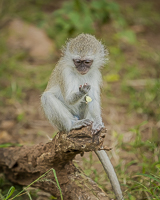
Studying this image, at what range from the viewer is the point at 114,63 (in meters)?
10.3

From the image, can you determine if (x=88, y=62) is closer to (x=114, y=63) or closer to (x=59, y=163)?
(x=59, y=163)

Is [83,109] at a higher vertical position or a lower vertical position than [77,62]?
lower

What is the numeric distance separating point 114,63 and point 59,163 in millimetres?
6105

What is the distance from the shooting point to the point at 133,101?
27.2 feet

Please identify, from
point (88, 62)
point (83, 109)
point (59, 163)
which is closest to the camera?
point (59, 163)

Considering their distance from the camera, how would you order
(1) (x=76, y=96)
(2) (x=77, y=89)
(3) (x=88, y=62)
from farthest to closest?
(2) (x=77, y=89), (3) (x=88, y=62), (1) (x=76, y=96)

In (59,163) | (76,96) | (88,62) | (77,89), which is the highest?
(88,62)

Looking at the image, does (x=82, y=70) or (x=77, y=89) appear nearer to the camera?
(x=82, y=70)

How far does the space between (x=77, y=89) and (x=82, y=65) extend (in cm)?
45

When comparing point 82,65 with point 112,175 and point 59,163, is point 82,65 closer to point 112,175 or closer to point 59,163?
point 59,163

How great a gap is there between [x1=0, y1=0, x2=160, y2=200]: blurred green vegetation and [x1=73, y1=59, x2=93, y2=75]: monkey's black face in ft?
5.63

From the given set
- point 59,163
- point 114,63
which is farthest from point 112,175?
point 114,63

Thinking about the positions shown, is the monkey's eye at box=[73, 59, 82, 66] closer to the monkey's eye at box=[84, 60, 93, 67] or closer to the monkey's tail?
the monkey's eye at box=[84, 60, 93, 67]

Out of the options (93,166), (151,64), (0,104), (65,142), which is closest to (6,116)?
(0,104)
